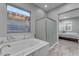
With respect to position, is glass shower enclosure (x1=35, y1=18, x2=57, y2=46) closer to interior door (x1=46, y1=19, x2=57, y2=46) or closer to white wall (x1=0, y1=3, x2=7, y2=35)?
interior door (x1=46, y1=19, x2=57, y2=46)

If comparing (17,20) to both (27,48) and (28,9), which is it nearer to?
(28,9)

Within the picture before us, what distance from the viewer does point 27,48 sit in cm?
145

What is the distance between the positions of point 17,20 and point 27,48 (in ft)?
2.32

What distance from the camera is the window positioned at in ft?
5.14

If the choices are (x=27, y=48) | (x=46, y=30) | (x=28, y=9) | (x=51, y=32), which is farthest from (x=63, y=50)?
(x=28, y=9)

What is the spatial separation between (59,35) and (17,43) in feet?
4.06

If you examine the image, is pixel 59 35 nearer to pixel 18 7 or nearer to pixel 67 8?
pixel 67 8

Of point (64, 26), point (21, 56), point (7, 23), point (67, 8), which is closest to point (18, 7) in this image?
point (7, 23)

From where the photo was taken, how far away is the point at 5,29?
4.94 ft

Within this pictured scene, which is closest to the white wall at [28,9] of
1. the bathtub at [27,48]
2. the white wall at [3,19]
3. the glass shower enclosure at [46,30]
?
the white wall at [3,19]

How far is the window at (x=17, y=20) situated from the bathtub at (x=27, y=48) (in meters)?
0.36

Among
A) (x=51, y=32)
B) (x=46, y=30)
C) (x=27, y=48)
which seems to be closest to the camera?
(x=27, y=48)

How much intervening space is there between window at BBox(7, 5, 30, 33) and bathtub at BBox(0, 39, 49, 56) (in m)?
0.36

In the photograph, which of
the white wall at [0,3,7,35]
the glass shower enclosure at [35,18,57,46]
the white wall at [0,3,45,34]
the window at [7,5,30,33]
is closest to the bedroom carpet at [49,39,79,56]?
the glass shower enclosure at [35,18,57,46]
